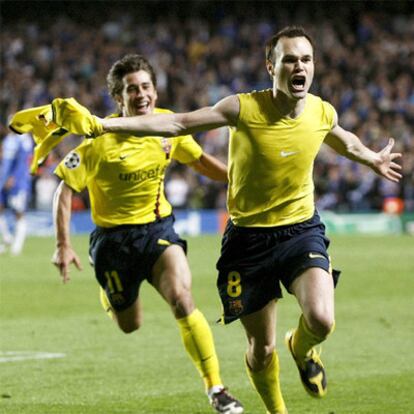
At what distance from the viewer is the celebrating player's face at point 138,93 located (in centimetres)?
807

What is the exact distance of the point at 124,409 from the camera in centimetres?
758

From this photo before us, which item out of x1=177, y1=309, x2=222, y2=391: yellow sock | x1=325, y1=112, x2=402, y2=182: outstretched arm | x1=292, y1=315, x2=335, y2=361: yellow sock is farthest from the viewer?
x1=177, y1=309, x2=222, y2=391: yellow sock

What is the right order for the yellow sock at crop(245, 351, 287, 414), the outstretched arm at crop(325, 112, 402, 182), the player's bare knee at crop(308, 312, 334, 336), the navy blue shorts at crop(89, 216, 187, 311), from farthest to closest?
the navy blue shorts at crop(89, 216, 187, 311)
the outstretched arm at crop(325, 112, 402, 182)
the yellow sock at crop(245, 351, 287, 414)
the player's bare knee at crop(308, 312, 334, 336)

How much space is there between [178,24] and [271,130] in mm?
30192

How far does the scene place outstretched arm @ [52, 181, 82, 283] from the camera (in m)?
7.91

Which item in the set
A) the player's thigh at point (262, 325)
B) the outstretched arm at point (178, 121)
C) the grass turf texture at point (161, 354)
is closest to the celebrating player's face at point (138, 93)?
the outstretched arm at point (178, 121)

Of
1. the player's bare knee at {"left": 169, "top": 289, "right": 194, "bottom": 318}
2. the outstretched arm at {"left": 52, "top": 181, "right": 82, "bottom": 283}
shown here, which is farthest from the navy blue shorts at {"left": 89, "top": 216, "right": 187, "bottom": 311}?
the player's bare knee at {"left": 169, "top": 289, "right": 194, "bottom": 318}

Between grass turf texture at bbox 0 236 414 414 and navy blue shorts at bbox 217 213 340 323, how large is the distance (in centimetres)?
109

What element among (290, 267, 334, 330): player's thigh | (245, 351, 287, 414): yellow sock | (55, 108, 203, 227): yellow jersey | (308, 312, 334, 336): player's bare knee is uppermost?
(55, 108, 203, 227): yellow jersey

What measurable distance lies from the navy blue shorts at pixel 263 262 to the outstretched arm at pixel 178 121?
2.37ft

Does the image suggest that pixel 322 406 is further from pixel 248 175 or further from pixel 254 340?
pixel 248 175

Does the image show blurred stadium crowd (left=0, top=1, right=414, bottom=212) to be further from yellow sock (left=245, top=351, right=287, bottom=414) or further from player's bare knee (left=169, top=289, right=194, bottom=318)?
yellow sock (left=245, top=351, right=287, bottom=414)

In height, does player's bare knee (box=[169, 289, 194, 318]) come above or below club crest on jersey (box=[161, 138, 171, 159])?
below

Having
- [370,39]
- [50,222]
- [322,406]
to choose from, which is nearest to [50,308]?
[322,406]
